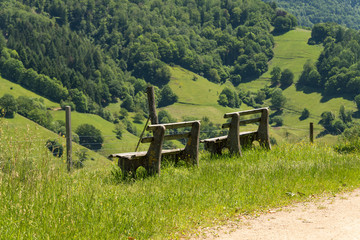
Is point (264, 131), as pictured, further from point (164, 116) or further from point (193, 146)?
point (164, 116)

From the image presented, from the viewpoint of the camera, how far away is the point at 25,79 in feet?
509

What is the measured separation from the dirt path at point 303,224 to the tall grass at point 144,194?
291 mm

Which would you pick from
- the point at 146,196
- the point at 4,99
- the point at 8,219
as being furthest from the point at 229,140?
the point at 4,99

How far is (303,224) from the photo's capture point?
5016 mm

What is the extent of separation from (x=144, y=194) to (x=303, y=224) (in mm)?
2193

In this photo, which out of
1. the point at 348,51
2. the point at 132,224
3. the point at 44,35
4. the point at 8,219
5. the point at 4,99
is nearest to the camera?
the point at 8,219

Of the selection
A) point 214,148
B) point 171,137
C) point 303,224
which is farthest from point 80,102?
point 303,224

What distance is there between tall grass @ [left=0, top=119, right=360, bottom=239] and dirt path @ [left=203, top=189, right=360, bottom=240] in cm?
29

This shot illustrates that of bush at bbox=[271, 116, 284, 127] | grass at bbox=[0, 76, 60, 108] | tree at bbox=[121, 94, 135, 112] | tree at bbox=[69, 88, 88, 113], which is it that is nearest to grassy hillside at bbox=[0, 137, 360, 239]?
grass at bbox=[0, 76, 60, 108]

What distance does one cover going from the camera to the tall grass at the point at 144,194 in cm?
451

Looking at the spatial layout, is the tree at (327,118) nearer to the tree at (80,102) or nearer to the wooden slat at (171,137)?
the tree at (80,102)

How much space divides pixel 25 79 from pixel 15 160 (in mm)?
160784

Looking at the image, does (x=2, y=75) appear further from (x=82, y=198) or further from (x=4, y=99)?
(x=82, y=198)

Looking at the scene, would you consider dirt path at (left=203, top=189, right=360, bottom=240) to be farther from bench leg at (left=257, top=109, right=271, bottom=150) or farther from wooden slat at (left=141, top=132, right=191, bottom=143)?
bench leg at (left=257, top=109, right=271, bottom=150)
